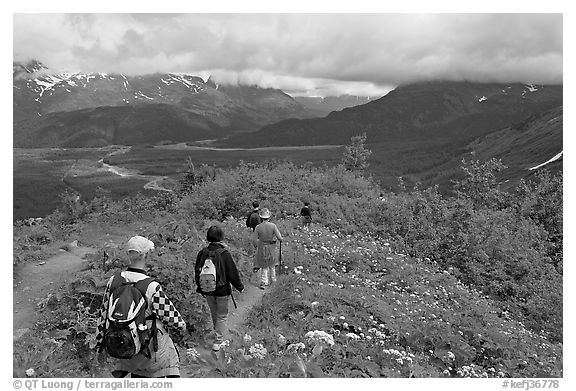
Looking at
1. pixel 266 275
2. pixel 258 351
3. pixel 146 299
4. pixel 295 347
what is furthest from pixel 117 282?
pixel 266 275

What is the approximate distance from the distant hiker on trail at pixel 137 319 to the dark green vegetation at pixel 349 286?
170cm

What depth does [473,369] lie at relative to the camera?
328 inches

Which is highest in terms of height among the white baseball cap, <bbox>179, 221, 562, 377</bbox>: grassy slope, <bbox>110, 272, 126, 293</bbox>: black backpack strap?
the white baseball cap

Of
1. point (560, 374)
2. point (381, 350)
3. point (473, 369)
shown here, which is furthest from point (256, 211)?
point (560, 374)

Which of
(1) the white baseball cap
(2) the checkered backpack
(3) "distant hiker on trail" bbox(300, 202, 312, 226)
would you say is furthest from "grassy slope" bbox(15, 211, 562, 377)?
(3) "distant hiker on trail" bbox(300, 202, 312, 226)

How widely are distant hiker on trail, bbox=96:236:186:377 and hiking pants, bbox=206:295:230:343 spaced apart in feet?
6.81

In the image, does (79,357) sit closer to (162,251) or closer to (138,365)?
(138,365)

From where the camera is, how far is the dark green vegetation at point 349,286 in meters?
7.86

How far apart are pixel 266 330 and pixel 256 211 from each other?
620 cm

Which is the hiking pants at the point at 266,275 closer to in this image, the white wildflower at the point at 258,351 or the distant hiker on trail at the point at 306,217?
the white wildflower at the point at 258,351

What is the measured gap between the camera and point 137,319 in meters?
5.44

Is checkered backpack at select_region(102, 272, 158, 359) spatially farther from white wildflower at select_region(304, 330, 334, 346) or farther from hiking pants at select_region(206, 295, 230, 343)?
white wildflower at select_region(304, 330, 334, 346)

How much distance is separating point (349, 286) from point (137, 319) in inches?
266

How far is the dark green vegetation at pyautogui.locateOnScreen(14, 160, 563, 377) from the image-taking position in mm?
7863
